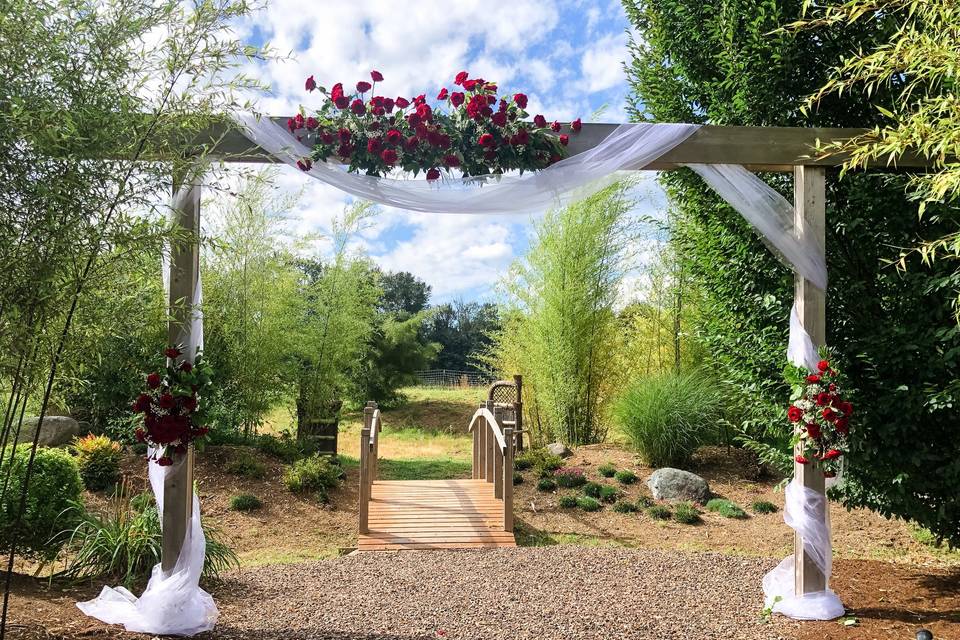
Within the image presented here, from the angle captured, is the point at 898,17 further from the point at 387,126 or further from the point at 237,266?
the point at 237,266

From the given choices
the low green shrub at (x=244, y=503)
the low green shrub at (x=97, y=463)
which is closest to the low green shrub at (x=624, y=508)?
the low green shrub at (x=244, y=503)

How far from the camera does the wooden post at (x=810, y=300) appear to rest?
3625 mm

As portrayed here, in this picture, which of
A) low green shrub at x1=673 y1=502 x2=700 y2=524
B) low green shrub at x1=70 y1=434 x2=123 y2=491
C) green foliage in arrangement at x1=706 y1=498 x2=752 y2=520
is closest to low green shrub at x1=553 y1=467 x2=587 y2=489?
low green shrub at x1=673 y1=502 x2=700 y2=524

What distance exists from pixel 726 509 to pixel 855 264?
10.8 feet

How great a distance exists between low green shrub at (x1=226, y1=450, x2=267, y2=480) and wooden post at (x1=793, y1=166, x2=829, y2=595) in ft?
17.1

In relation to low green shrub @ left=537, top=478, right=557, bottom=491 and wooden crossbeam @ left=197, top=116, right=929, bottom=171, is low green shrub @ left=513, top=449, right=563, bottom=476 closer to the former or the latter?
low green shrub @ left=537, top=478, right=557, bottom=491

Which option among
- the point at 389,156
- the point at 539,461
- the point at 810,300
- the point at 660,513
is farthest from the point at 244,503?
the point at 810,300

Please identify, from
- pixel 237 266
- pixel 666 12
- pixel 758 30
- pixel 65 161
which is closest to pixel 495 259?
pixel 237 266

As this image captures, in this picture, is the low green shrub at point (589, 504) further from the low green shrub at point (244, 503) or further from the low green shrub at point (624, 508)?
the low green shrub at point (244, 503)

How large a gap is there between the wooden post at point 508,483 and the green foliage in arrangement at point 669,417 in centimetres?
246

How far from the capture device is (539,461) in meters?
7.75

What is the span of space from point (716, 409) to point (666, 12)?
4561 millimetres

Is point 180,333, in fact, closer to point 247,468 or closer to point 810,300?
point 810,300

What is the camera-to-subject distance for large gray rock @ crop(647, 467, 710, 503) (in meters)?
6.85
